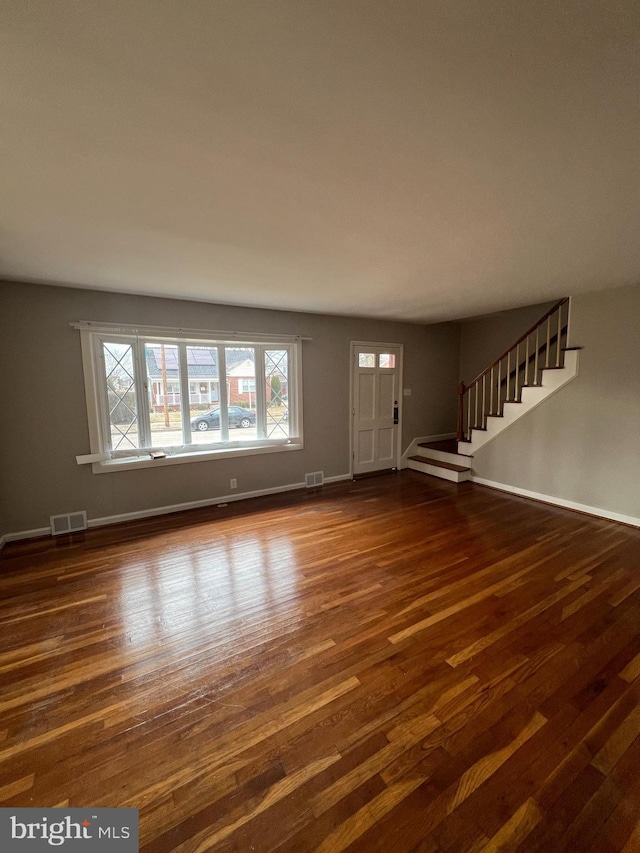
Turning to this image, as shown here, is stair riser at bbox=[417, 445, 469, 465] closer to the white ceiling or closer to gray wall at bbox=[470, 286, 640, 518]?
gray wall at bbox=[470, 286, 640, 518]

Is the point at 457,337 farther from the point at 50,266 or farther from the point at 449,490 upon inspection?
the point at 50,266

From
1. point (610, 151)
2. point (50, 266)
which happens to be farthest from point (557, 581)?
point (50, 266)

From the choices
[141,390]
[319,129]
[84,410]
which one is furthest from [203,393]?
[319,129]

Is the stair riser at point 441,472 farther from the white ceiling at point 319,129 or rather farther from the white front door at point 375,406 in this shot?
the white ceiling at point 319,129

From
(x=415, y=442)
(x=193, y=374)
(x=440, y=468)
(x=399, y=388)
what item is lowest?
(x=440, y=468)

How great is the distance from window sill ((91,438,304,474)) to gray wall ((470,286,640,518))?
10.6 ft

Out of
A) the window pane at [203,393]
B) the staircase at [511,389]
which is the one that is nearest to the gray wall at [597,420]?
the staircase at [511,389]

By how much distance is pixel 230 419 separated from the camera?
449 centimetres

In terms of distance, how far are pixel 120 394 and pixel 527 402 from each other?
16.3 ft

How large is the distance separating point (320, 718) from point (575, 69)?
2.61 meters

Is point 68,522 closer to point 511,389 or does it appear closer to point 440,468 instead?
point 440,468

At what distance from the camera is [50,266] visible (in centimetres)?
277

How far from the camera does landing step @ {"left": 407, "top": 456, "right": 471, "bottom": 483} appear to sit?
207 inches

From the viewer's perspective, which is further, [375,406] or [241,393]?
[375,406]
